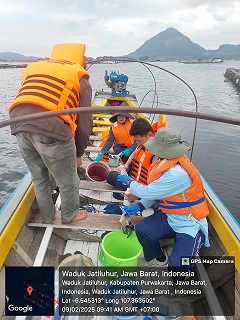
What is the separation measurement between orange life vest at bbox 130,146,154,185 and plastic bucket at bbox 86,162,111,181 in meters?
0.63

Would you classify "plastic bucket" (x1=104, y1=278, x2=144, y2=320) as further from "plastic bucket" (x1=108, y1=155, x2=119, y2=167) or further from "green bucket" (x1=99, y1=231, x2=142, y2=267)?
"plastic bucket" (x1=108, y1=155, x2=119, y2=167)

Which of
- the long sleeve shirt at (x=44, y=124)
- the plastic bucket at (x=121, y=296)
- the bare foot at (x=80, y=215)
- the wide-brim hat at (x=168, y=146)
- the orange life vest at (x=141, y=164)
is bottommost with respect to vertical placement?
the plastic bucket at (x=121, y=296)

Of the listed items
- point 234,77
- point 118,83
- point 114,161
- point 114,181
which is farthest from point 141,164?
point 234,77

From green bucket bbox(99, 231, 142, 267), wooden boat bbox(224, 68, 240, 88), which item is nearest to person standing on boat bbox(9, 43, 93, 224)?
green bucket bbox(99, 231, 142, 267)

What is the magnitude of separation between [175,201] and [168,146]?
608 millimetres

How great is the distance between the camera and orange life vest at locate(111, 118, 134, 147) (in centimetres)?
553

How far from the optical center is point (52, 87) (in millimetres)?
2311

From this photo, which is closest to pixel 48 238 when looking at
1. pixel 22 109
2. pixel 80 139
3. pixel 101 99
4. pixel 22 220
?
pixel 22 220

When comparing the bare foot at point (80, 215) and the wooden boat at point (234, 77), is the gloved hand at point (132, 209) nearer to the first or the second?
the bare foot at point (80, 215)

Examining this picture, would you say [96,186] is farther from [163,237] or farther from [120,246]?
[163,237]

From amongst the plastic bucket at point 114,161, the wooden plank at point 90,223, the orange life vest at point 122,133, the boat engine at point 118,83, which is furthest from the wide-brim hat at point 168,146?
the boat engine at point 118,83

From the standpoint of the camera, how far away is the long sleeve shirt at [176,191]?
8.74 ft

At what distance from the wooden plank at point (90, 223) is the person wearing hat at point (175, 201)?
0.46 meters

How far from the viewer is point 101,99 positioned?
12266 mm
